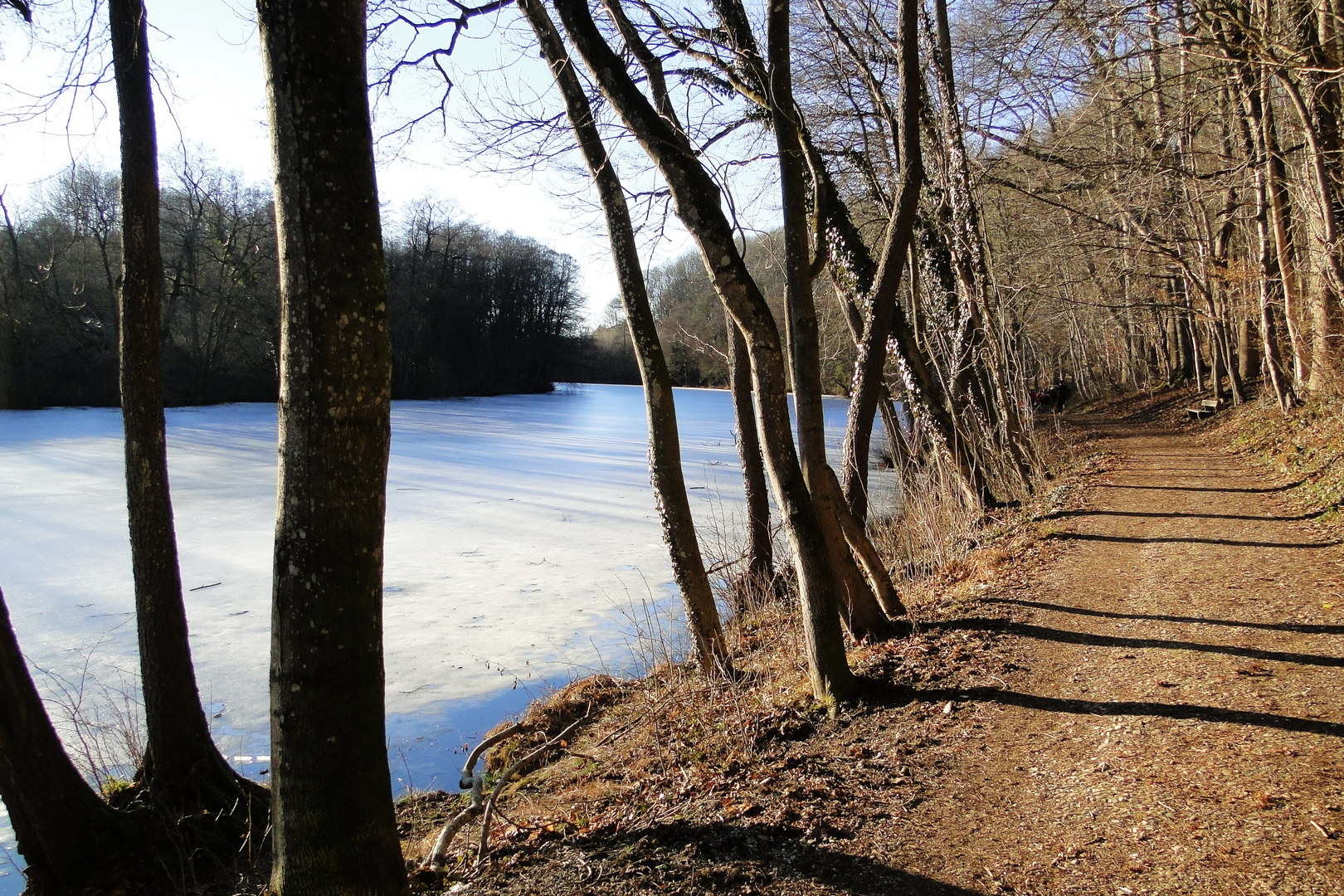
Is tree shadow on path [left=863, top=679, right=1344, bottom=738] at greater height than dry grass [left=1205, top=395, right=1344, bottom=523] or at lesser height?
lesser

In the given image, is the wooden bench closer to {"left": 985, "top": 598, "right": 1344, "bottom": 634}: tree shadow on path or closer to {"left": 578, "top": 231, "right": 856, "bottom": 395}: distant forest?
{"left": 578, "top": 231, "right": 856, "bottom": 395}: distant forest

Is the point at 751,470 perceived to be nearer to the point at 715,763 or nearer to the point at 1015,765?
the point at 715,763

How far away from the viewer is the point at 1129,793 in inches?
123

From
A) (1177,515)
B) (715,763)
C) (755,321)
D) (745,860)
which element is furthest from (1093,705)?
(1177,515)

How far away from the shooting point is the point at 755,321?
442cm

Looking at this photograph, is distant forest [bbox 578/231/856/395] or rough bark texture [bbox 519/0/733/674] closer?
rough bark texture [bbox 519/0/733/674]

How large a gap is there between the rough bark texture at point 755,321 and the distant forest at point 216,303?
1237 cm

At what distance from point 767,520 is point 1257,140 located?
9.70 metres

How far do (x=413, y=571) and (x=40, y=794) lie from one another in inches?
251

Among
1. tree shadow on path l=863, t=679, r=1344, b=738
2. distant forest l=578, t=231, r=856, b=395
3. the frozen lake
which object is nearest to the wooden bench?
distant forest l=578, t=231, r=856, b=395

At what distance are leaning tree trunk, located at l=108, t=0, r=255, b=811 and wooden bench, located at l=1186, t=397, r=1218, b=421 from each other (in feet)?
65.1

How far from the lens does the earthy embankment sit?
2785mm

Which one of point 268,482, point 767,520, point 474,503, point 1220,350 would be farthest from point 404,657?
point 1220,350

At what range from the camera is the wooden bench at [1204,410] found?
18.1 metres
